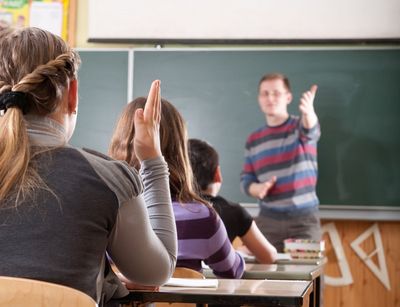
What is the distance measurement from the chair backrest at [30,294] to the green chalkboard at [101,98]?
13.9 feet

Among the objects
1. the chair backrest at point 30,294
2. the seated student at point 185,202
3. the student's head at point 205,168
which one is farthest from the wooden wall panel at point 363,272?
the chair backrest at point 30,294

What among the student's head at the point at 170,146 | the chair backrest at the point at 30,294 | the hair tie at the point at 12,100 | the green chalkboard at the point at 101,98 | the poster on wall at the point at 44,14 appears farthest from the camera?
the poster on wall at the point at 44,14

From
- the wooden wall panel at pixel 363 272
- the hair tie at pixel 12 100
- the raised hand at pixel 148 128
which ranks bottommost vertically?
the wooden wall panel at pixel 363 272

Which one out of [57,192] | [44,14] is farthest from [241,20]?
[57,192]

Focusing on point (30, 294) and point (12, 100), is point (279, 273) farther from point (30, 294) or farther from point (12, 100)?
point (30, 294)

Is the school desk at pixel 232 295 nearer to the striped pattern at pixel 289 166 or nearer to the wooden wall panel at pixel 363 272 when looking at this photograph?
the striped pattern at pixel 289 166

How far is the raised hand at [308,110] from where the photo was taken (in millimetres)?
4762

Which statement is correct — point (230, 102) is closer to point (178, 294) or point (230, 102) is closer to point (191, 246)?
point (191, 246)

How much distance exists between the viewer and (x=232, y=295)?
1.61 metres

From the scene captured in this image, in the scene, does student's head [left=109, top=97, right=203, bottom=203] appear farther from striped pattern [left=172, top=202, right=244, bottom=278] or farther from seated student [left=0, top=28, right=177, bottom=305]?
seated student [left=0, top=28, right=177, bottom=305]

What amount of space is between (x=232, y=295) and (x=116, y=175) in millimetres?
386

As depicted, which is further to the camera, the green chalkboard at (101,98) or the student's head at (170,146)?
the green chalkboard at (101,98)

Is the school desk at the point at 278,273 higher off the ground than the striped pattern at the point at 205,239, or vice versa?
the striped pattern at the point at 205,239

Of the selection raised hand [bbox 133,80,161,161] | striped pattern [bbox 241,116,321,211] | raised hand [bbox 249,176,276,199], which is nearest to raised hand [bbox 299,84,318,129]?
striped pattern [bbox 241,116,321,211]
